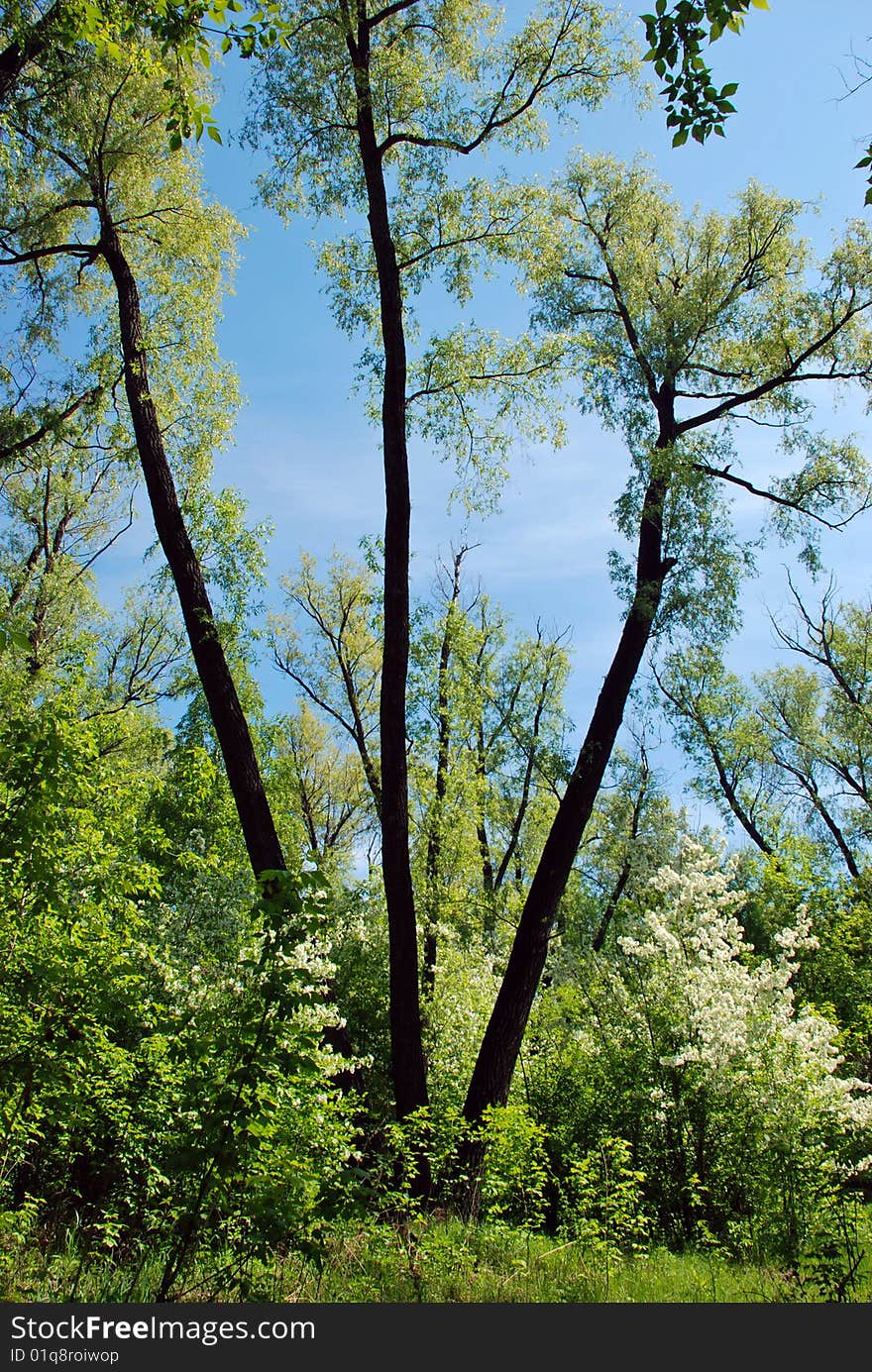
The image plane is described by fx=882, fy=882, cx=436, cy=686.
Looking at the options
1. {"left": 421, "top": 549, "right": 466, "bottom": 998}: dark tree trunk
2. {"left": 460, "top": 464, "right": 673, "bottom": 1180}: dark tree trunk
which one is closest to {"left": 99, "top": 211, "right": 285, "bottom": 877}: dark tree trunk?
{"left": 460, "top": 464, "right": 673, "bottom": 1180}: dark tree trunk

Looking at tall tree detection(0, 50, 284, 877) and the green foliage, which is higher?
tall tree detection(0, 50, 284, 877)

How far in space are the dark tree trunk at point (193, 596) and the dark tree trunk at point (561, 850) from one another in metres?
2.49

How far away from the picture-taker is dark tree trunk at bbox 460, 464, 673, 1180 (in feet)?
25.9

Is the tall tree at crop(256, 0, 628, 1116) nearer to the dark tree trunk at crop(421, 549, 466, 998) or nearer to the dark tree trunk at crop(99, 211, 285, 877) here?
the dark tree trunk at crop(99, 211, 285, 877)

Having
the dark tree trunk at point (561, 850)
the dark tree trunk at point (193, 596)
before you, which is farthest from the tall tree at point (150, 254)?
the dark tree trunk at point (561, 850)

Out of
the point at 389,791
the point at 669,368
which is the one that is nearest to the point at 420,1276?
the point at 389,791

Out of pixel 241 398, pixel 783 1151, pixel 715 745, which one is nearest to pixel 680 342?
pixel 241 398

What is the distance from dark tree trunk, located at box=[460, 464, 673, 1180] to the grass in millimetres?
1578

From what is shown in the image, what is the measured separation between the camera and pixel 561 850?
27.8 feet

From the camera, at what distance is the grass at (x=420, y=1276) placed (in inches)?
156

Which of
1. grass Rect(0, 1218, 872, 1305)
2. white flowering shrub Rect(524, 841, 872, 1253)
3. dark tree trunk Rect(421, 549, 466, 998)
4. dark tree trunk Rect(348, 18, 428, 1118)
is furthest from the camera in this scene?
dark tree trunk Rect(421, 549, 466, 998)

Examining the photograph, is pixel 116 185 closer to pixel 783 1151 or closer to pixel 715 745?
pixel 783 1151

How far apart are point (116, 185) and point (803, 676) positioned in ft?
63.7

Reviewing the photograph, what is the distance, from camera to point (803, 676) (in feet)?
76.1
